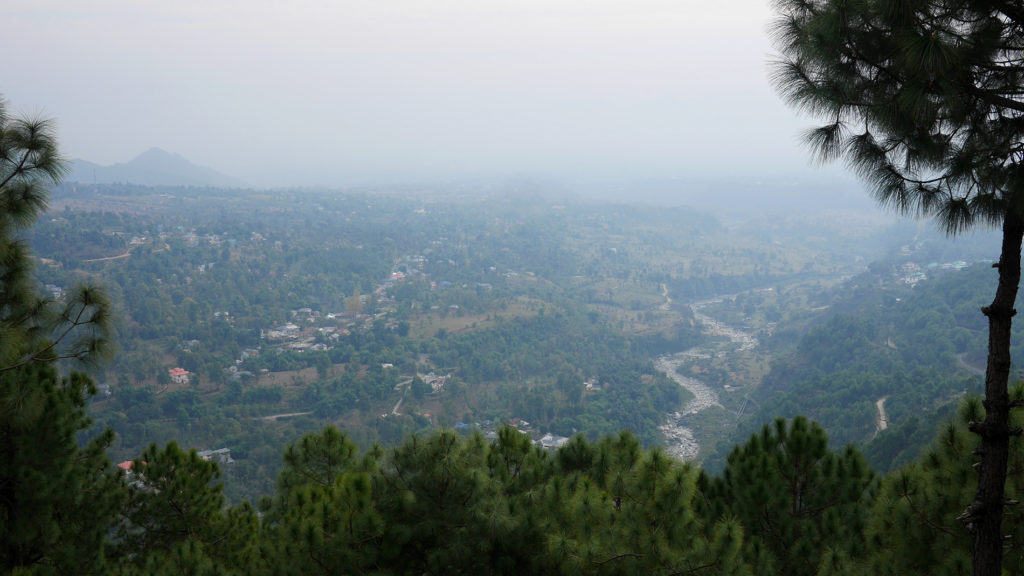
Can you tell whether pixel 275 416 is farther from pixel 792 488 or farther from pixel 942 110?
pixel 942 110

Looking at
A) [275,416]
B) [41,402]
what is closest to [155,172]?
[275,416]

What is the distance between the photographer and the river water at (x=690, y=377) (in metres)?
20.9

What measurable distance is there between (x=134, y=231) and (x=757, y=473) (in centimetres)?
4673

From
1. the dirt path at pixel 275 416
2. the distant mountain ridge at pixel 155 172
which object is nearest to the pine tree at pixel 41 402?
the dirt path at pixel 275 416

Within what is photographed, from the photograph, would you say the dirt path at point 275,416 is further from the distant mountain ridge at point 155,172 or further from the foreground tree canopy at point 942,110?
the distant mountain ridge at point 155,172

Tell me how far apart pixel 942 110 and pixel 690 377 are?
27.2 meters

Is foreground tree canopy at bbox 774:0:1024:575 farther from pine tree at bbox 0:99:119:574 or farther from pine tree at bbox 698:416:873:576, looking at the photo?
pine tree at bbox 0:99:119:574

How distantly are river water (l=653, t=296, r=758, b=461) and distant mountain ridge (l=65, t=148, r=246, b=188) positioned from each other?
81.3 metres

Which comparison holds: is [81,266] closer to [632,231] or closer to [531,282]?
[531,282]

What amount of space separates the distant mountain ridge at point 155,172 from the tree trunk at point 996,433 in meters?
100

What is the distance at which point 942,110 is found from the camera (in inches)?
80.3

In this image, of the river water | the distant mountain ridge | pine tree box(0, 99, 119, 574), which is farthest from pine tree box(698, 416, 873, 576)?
the distant mountain ridge

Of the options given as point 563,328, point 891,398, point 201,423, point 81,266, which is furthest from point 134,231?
point 891,398

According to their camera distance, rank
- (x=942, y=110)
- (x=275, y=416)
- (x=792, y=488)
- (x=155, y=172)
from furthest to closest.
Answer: (x=155, y=172) < (x=275, y=416) < (x=792, y=488) < (x=942, y=110)
